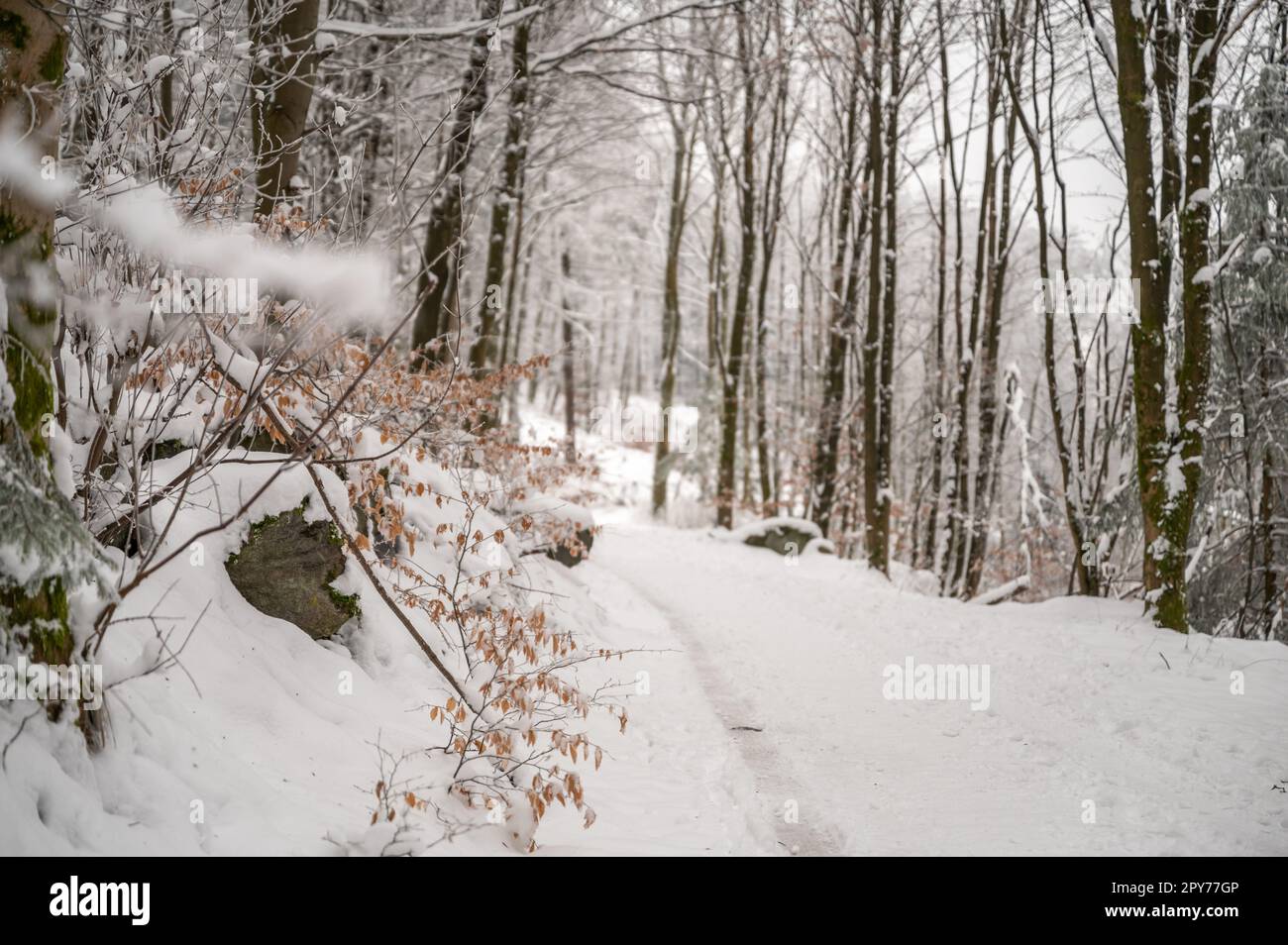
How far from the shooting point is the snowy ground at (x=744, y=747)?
2828 millimetres

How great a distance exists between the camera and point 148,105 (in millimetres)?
3695

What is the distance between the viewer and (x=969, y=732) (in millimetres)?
5707

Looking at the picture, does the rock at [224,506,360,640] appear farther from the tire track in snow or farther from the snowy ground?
the tire track in snow

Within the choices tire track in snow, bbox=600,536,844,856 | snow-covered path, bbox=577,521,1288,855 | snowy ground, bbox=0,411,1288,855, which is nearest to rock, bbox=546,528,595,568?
snowy ground, bbox=0,411,1288,855

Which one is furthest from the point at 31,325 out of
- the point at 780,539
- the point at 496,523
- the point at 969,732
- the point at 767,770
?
the point at 780,539

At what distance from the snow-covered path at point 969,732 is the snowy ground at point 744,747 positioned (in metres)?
0.02

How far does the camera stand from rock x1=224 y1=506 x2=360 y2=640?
14.3 ft

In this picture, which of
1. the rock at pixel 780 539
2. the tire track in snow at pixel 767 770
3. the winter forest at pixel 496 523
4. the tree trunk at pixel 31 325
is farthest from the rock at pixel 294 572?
the rock at pixel 780 539

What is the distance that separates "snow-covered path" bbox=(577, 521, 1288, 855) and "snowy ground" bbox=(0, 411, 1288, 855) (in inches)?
0.9

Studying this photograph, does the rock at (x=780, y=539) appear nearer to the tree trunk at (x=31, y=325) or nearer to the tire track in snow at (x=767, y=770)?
the tire track in snow at (x=767, y=770)

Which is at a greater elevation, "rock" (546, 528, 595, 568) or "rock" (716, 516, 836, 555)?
"rock" (546, 528, 595, 568)
